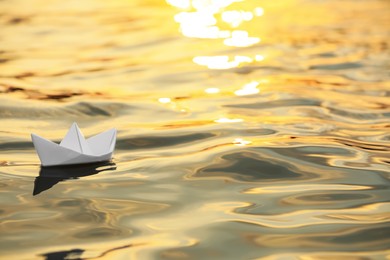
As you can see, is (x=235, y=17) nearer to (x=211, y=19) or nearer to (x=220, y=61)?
(x=211, y=19)

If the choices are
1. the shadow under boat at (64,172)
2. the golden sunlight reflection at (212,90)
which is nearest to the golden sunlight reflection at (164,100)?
the golden sunlight reflection at (212,90)

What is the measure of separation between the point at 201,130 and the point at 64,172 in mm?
1144

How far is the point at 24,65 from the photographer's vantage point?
6.97 m

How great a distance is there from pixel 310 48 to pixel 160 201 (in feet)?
13.7

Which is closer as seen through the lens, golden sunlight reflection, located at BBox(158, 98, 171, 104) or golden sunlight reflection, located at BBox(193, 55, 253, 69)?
golden sunlight reflection, located at BBox(158, 98, 171, 104)

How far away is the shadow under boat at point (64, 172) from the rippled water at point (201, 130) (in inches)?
0.6

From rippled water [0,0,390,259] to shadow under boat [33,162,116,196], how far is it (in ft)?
0.05

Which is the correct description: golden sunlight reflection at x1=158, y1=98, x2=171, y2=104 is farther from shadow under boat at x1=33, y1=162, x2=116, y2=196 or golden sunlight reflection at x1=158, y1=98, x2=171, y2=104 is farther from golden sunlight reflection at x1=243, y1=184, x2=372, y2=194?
golden sunlight reflection at x1=243, y1=184, x2=372, y2=194

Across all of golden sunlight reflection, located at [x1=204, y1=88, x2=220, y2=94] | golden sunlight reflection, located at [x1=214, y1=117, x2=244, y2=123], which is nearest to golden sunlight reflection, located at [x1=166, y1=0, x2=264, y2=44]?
golden sunlight reflection, located at [x1=204, y1=88, x2=220, y2=94]

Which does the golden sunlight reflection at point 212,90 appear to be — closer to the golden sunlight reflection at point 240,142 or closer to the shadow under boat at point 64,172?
the golden sunlight reflection at point 240,142

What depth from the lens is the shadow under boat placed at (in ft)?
13.2

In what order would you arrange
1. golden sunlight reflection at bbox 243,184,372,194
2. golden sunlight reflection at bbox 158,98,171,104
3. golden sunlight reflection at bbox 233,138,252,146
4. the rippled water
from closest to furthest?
the rippled water
golden sunlight reflection at bbox 243,184,372,194
golden sunlight reflection at bbox 233,138,252,146
golden sunlight reflection at bbox 158,98,171,104

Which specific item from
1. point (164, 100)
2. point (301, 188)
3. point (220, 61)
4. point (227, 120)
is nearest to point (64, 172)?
point (301, 188)

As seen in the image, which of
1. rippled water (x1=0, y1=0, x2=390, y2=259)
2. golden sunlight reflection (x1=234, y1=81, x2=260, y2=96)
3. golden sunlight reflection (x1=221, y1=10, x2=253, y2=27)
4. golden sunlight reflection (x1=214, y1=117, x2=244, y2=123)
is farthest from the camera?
golden sunlight reflection (x1=221, y1=10, x2=253, y2=27)
